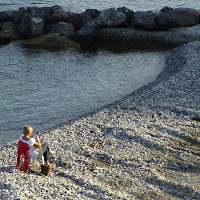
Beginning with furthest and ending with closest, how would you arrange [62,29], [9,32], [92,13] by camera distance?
1. [92,13]
2. [62,29]
3. [9,32]

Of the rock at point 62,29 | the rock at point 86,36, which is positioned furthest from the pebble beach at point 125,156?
the rock at point 62,29

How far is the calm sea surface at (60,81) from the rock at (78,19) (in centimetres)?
580

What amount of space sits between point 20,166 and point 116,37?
24.6 metres

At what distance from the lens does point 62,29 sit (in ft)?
120

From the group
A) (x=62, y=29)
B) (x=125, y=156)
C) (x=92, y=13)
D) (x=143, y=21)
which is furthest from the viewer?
(x=92, y=13)

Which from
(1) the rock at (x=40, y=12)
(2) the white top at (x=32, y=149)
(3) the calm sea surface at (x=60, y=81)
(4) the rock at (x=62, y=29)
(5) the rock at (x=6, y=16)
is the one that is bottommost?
(3) the calm sea surface at (x=60, y=81)

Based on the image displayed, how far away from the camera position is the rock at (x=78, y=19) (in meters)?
37.7

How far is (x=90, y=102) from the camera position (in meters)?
23.5

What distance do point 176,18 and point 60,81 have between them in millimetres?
15708

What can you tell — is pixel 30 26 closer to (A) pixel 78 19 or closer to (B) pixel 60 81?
(A) pixel 78 19

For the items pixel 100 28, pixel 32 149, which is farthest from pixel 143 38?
pixel 32 149

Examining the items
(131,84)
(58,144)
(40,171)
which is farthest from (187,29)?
(40,171)

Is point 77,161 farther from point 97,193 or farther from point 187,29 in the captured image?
point 187,29

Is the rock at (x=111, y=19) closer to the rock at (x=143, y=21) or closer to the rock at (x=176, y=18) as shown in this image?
the rock at (x=143, y=21)
